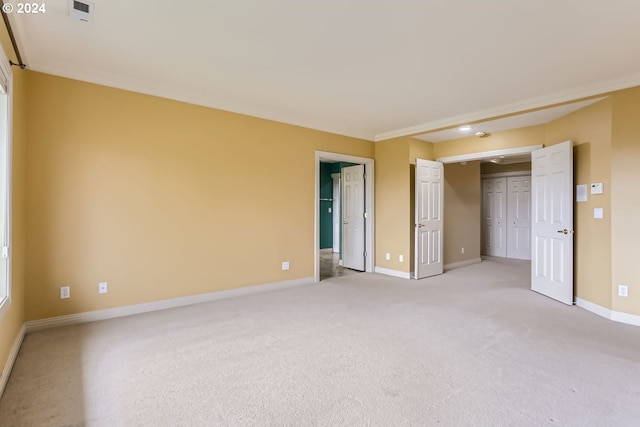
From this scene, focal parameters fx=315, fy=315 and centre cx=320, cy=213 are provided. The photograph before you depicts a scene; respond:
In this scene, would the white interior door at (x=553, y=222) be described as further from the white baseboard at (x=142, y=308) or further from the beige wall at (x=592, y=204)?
the white baseboard at (x=142, y=308)

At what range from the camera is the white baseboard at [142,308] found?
3.05 m

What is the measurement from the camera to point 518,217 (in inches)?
306

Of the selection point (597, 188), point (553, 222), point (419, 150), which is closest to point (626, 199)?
point (597, 188)

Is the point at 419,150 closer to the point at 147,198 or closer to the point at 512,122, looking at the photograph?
the point at 512,122

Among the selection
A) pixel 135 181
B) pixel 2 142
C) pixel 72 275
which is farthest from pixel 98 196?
pixel 2 142

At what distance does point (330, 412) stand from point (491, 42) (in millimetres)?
3001

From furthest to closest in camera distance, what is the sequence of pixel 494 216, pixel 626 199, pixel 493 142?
pixel 494 216, pixel 493 142, pixel 626 199

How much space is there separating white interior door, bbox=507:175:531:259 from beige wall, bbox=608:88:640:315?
450cm

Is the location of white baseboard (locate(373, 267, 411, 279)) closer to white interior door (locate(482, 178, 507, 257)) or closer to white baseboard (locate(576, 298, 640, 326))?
white baseboard (locate(576, 298, 640, 326))

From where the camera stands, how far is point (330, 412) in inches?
72.1

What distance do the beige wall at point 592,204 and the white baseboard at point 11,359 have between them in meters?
5.43

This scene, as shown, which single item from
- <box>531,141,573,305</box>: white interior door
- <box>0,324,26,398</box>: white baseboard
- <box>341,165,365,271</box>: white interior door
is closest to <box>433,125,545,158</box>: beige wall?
<box>531,141,573,305</box>: white interior door

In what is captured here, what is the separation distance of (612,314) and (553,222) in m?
1.24

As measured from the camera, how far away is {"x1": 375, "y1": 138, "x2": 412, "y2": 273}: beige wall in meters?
5.48
